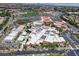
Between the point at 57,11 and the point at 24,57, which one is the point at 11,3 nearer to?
the point at 57,11

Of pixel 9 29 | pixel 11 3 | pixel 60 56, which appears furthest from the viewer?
pixel 11 3

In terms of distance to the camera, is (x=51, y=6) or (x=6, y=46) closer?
(x=6, y=46)

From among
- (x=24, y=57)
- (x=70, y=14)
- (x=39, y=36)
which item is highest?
(x=70, y=14)

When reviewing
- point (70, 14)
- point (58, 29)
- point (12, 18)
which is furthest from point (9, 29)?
point (70, 14)

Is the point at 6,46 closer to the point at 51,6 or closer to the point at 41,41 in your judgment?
the point at 41,41

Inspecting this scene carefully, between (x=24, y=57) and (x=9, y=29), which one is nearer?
(x=24, y=57)

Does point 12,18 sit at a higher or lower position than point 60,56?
higher

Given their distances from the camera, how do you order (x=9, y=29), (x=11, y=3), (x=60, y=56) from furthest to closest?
(x=11, y=3) → (x=9, y=29) → (x=60, y=56)

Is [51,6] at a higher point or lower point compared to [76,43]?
higher

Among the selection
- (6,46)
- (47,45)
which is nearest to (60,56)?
(47,45)
